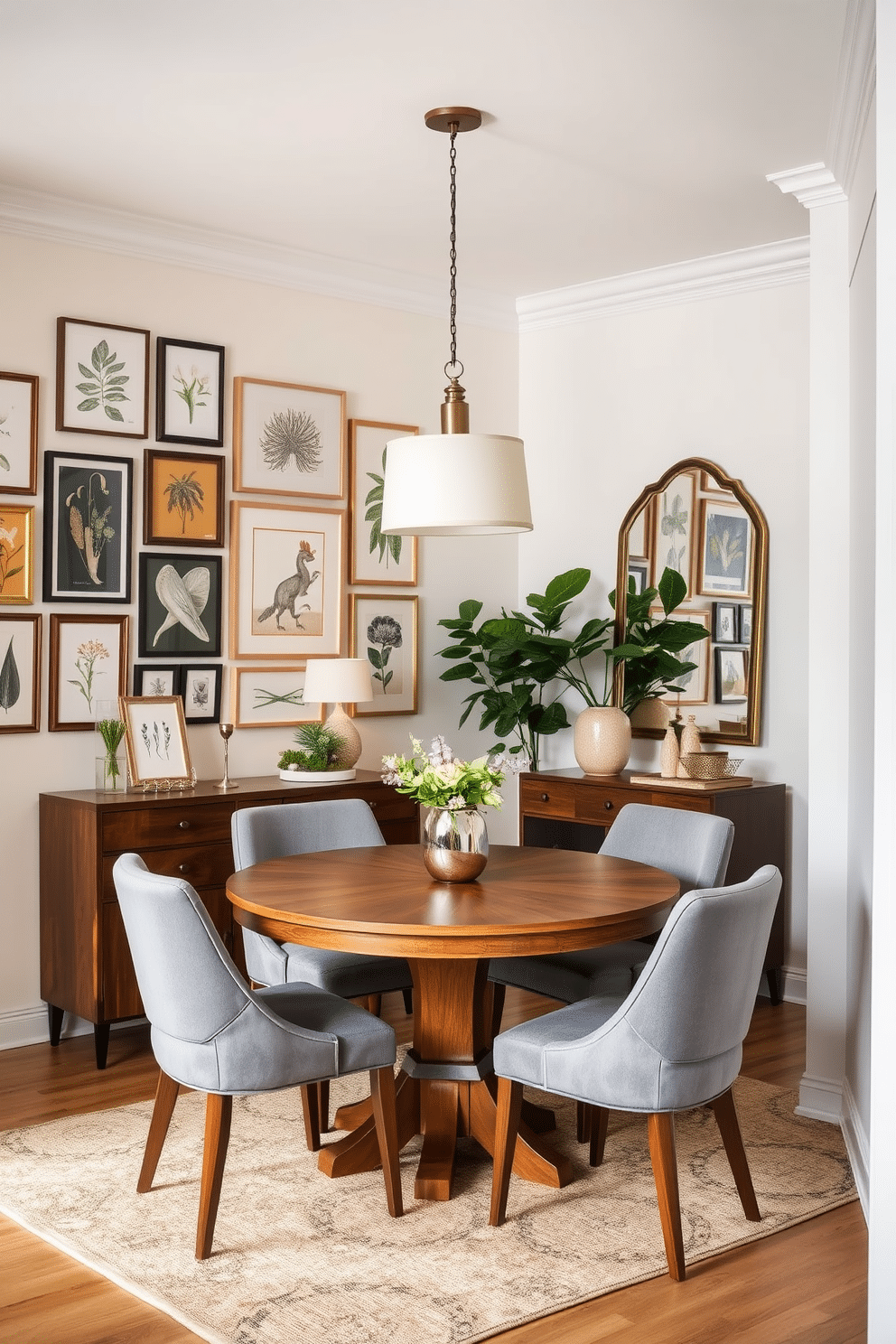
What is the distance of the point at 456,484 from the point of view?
323 cm

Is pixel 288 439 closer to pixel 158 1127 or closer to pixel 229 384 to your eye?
pixel 229 384

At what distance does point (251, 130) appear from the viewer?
3.87 m

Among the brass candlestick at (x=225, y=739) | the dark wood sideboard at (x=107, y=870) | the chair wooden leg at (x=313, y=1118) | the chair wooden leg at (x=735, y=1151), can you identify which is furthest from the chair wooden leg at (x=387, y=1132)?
the brass candlestick at (x=225, y=739)

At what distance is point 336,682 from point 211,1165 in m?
2.36

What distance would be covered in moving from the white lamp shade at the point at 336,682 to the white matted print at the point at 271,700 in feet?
0.63

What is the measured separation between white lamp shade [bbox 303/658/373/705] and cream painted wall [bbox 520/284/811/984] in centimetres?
125

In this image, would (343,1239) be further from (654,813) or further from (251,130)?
(251,130)

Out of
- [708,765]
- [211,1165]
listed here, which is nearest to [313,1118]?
[211,1165]

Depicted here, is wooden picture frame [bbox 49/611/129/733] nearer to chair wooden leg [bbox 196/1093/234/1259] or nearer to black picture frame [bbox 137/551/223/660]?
black picture frame [bbox 137/551/223/660]

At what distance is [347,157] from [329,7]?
1003 mm

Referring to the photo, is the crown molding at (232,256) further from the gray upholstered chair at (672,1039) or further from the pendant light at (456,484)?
the gray upholstered chair at (672,1039)

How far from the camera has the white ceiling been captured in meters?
3.18

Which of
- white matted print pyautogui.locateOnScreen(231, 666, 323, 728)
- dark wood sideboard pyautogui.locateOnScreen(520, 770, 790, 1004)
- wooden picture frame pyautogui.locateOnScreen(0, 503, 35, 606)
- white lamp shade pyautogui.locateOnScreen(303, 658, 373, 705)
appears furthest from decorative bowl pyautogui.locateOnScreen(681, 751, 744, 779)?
wooden picture frame pyautogui.locateOnScreen(0, 503, 35, 606)

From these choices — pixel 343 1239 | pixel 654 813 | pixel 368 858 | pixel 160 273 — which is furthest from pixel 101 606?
pixel 343 1239
